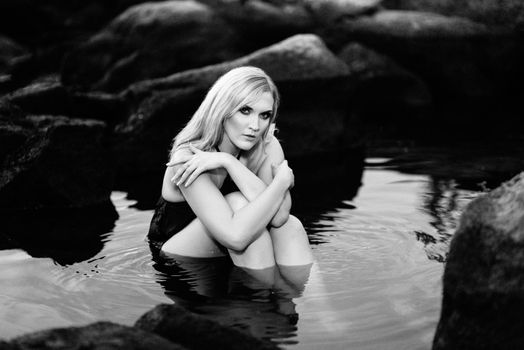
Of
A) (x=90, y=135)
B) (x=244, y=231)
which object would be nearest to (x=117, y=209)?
(x=90, y=135)

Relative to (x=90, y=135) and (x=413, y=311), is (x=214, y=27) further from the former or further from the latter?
(x=413, y=311)

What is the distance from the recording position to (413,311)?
475 centimetres

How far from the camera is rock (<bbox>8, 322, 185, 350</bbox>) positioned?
3.22m

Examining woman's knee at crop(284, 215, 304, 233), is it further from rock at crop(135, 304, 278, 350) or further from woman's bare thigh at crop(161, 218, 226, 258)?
rock at crop(135, 304, 278, 350)

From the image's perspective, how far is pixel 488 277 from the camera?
142 inches

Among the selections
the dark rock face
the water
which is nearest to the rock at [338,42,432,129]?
the water

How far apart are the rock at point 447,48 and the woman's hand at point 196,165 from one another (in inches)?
373

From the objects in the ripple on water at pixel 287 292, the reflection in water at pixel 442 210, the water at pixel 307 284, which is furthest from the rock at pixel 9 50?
the ripple on water at pixel 287 292

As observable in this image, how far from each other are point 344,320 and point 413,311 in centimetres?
43

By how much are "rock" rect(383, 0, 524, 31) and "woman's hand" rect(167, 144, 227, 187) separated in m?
10.7

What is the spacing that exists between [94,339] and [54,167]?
15.5 feet

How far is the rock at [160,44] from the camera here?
1436 centimetres

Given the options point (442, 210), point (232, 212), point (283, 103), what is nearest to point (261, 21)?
point (283, 103)

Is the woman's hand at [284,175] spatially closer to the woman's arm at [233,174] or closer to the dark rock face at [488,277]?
the woman's arm at [233,174]
